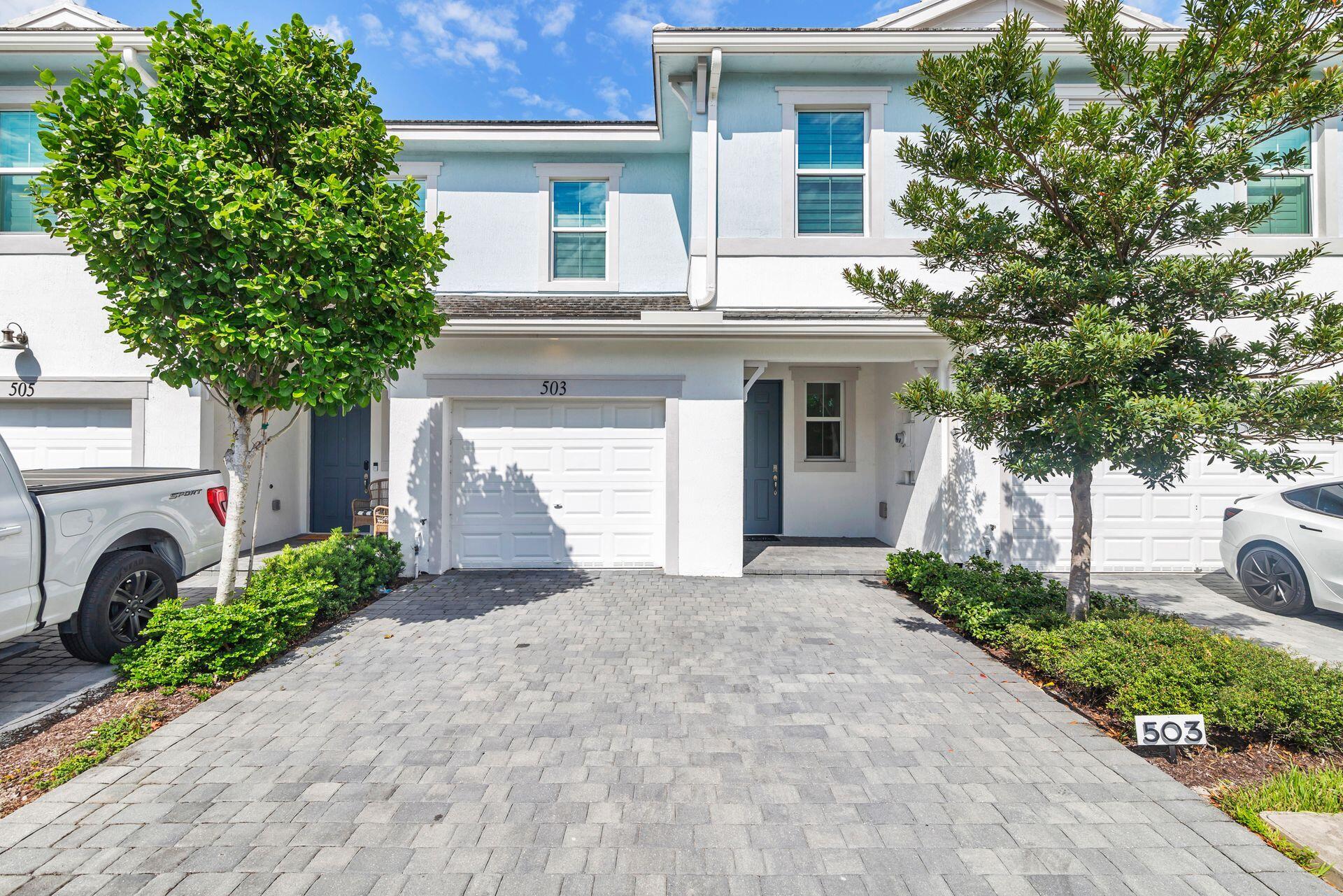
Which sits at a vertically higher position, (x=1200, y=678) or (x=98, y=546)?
(x=98, y=546)

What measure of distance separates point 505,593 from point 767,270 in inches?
198

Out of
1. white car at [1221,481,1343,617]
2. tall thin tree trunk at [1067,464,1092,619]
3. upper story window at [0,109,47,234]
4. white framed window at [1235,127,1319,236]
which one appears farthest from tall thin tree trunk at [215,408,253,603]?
white framed window at [1235,127,1319,236]

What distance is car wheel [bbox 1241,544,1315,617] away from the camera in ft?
20.0

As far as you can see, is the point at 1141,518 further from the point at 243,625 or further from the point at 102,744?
the point at 102,744

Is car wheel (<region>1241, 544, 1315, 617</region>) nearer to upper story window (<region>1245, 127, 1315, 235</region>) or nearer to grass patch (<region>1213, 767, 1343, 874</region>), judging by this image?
grass patch (<region>1213, 767, 1343, 874</region>)

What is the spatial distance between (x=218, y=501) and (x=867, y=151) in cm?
819

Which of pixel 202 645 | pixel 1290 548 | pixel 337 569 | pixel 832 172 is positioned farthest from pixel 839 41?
pixel 202 645

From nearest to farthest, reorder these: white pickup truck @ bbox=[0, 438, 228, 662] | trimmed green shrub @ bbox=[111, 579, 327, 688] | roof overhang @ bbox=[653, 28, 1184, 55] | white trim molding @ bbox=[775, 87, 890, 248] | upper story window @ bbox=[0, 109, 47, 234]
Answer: white pickup truck @ bbox=[0, 438, 228, 662], trimmed green shrub @ bbox=[111, 579, 327, 688], roof overhang @ bbox=[653, 28, 1184, 55], white trim molding @ bbox=[775, 87, 890, 248], upper story window @ bbox=[0, 109, 47, 234]

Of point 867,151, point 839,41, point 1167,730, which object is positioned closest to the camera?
point 1167,730

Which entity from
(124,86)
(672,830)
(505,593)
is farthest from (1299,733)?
(124,86)

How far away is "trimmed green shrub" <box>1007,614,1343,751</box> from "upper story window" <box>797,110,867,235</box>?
5275 millimetres

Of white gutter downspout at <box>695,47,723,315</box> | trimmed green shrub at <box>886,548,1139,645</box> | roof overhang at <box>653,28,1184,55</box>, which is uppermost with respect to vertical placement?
roof overhang at <box>653,28,1184,55</box>

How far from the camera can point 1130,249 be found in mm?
4582

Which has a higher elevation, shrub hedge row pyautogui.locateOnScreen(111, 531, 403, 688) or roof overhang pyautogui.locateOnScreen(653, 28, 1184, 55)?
roof overhang pyautogui.locateOnScreen(653, 28, 1184, 55)
